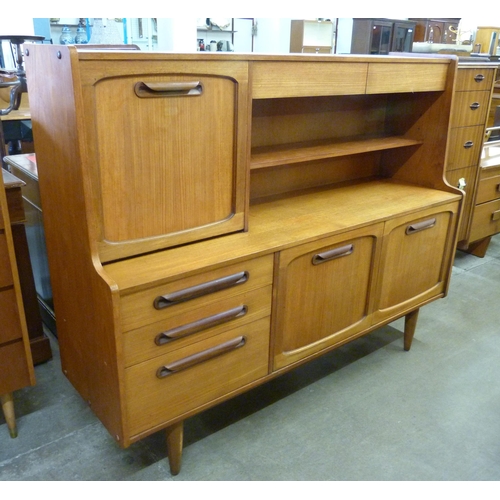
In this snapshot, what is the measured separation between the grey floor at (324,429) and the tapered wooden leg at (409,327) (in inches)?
2.1

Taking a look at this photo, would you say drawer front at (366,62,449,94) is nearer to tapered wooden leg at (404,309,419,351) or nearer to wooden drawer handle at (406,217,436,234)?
wooden drawer handle at (406,217,436,234)

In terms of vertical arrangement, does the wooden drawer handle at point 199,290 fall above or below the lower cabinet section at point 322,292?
above

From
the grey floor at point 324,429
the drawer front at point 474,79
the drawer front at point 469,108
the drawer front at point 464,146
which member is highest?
the drawer front at point 474,79

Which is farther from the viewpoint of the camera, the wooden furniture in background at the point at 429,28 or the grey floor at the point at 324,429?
the wooden furniture in background at the point at 429,28

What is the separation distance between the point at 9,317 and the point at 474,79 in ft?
8.03

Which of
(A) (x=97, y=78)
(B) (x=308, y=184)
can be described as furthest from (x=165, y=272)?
(B) (x=308, y=184)

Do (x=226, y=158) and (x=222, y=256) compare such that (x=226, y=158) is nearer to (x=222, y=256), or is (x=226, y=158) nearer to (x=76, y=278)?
(x=222, y=256)

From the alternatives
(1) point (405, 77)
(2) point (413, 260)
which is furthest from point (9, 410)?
(1) point (405, 77)

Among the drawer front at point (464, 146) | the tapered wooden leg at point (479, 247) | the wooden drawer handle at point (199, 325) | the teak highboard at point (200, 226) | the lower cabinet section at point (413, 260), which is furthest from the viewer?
the tapered wooden leg at point (479, 247)

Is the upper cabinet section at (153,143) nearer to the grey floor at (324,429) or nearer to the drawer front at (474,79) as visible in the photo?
the grey floor at (324,429)

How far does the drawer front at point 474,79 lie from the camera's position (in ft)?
8.31

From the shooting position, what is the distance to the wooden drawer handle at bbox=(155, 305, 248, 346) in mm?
1311

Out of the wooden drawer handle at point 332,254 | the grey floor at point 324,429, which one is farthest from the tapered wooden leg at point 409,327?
the wooden drawer handle at point 332,254

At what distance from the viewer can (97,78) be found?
44.0 inches
